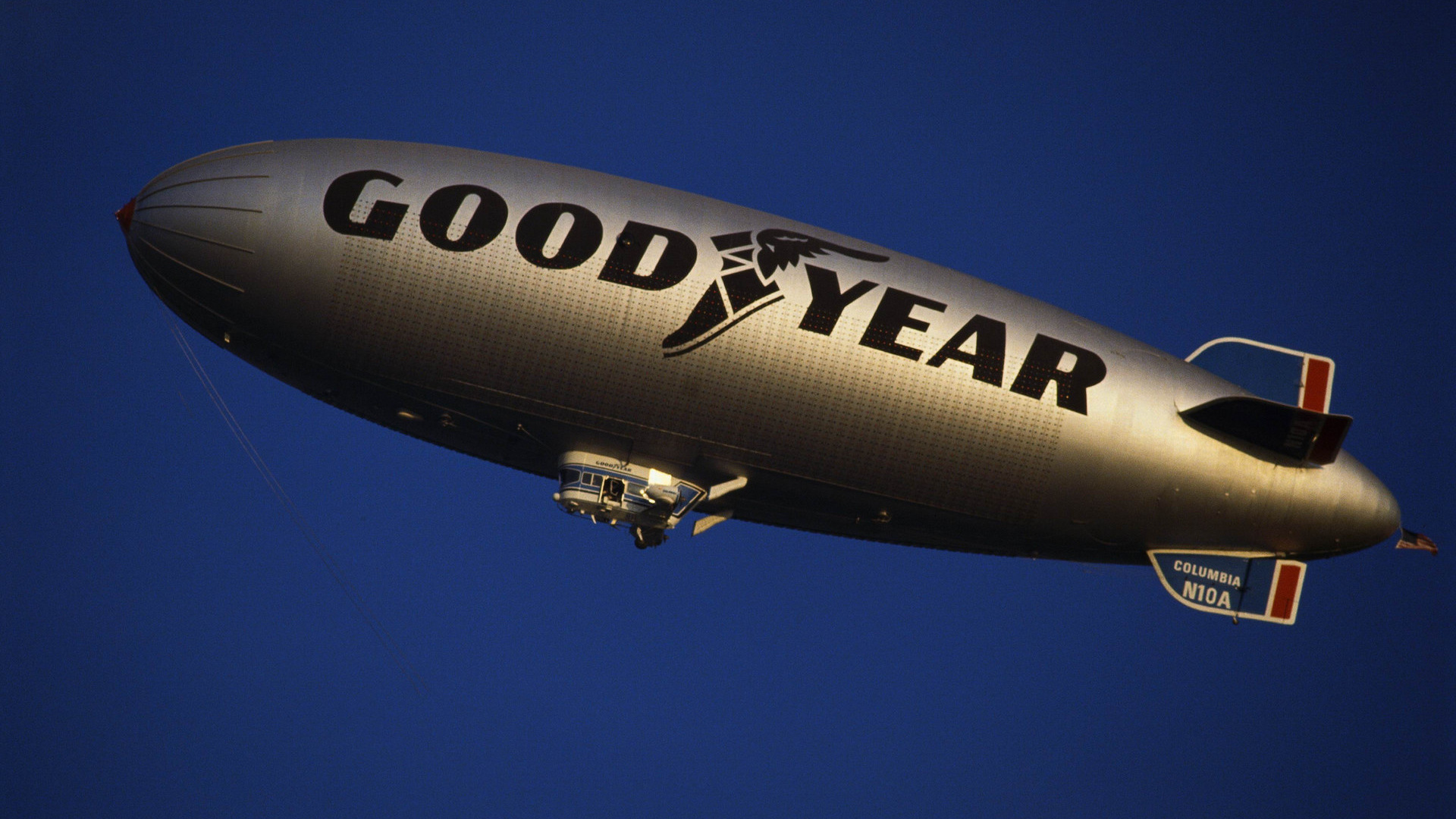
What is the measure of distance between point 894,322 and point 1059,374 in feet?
9.05

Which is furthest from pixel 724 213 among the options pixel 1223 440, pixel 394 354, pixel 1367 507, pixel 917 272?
pixel 1367 507

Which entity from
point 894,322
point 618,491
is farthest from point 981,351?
point 618,491

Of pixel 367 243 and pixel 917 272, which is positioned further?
pixel 917 272

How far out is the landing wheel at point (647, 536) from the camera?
1888 centimetres

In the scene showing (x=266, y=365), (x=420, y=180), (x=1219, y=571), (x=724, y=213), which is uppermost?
(x=724, y=213)

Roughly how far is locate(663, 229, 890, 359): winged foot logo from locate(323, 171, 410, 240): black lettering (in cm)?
443

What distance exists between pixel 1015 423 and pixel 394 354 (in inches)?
368

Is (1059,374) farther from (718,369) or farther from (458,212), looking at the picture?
(458,212)

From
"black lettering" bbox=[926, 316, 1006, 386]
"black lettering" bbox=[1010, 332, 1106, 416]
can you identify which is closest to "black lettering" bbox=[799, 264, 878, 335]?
"black lettering" bbox=[926, 316, 1006, 386]

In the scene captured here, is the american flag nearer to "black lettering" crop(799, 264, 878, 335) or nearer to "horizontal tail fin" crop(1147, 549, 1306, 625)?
"horizontal tail fin" crop(1147, 549, 1306, 625)

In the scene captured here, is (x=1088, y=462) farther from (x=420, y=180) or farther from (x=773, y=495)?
(x=420, y=180)

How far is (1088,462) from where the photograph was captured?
710 inches

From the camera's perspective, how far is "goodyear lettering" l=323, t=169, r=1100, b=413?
17.2 meters

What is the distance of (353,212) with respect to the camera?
57.0ft
